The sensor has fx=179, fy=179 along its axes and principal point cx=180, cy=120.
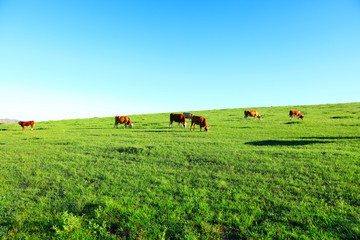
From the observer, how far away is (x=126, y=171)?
7938 mm

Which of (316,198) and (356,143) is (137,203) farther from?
(356,143)

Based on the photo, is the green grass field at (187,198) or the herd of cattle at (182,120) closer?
the green grass field at (187,198)

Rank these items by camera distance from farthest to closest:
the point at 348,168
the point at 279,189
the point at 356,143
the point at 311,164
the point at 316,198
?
the point at 356,143
the point at 311,164
the point at 348,168
the point at 279,189
the point at 316,198

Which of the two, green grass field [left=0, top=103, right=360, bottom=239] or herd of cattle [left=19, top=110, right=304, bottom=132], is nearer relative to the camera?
green grass field [left=0, top=103, right=360, bottom=239]

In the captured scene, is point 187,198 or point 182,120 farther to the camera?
point 182,120

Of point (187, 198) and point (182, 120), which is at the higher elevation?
point (182, 120)

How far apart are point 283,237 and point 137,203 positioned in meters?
3.78

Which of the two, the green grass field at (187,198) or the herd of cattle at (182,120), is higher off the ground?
the herd of cattle at (182,120)

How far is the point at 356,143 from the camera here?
37.7ft

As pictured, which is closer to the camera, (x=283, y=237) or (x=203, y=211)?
(x=283, y=237)

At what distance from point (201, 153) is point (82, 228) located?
7003mm

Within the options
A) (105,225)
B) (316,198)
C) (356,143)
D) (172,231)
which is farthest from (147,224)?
(356,143)

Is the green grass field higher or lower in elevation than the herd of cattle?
lower

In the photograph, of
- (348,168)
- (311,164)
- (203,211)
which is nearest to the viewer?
(203,211)
